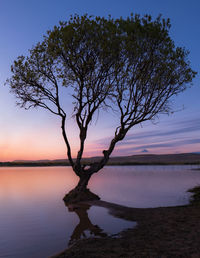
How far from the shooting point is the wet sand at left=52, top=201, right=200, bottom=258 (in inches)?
368

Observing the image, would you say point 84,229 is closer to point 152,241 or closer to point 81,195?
point 152,241

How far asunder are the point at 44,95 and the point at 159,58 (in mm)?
12593

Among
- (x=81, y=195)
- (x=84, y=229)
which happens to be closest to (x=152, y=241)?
(x=84, y=229)

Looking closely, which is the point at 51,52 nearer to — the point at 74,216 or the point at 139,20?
the point at 139,20

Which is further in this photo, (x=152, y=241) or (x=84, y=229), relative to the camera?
(x=84, y=229)

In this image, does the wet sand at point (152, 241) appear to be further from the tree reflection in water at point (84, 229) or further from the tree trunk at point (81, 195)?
the tree trunk at point (81, 195)

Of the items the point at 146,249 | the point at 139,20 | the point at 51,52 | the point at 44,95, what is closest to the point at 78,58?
the point at 51,52

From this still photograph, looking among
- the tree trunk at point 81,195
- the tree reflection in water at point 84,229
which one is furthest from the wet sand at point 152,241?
the tree trunk at point 81,195

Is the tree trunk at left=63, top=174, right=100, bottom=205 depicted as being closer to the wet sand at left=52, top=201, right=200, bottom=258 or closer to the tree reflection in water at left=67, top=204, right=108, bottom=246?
the tree reflection in water at left=67, top=204, right=108, bottom=246

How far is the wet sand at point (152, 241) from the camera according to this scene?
935 cm

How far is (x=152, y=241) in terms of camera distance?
35.7 ft

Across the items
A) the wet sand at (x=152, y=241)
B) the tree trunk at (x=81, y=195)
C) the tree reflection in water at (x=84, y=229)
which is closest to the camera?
the wet sand at (x=152, y=241)

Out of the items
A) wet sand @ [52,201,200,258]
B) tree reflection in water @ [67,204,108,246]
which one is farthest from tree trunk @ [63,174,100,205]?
wet sand @ [52,201,200,258]

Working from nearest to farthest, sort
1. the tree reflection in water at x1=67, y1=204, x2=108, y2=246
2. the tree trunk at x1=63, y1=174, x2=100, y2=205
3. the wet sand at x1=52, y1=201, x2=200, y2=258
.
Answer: the wet sand at x1=52, y1=201, x2=200, y2=258
the tree reflection in water at x1=67, y1=204, x2=108, y2=246
the tree trunk at x1=63, y1=174, x2=100, y2=205
